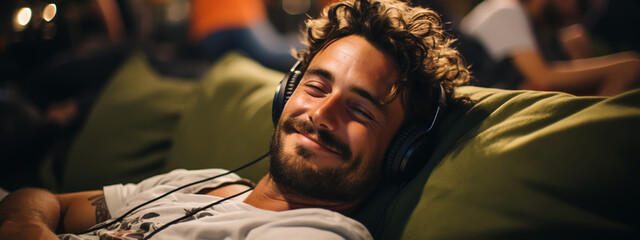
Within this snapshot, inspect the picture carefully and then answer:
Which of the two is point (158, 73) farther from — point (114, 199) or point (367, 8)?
point (367, 8)

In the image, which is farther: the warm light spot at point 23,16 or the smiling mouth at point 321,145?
the warm light spot at point 23,16

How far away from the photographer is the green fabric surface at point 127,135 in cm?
133

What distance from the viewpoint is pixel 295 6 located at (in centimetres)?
375

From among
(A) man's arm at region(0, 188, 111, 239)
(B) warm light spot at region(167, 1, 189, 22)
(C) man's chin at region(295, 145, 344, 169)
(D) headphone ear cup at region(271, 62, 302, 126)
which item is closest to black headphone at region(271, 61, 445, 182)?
(C) man's chin at region(295, 145, 344, 169)

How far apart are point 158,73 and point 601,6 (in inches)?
116

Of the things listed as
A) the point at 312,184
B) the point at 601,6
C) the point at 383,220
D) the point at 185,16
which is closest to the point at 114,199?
the point at 312,184

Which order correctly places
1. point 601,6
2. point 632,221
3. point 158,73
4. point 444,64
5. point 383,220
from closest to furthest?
point 632,221 < point 383,220 < point 444,64 < point 158,73 < point 601,6

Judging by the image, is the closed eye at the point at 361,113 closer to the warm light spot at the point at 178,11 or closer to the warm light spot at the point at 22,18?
the warm light spot at the point at 22,18

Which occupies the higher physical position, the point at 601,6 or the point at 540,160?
the point at 540,160

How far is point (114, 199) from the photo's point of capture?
3.20ft

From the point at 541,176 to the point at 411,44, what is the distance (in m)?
0.45

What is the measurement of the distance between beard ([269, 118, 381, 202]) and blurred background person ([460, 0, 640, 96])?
122 cm

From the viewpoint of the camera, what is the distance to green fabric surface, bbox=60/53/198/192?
1335 millimetres

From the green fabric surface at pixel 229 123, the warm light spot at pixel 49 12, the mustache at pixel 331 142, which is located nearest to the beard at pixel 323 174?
the mustache at pixel 331 142
